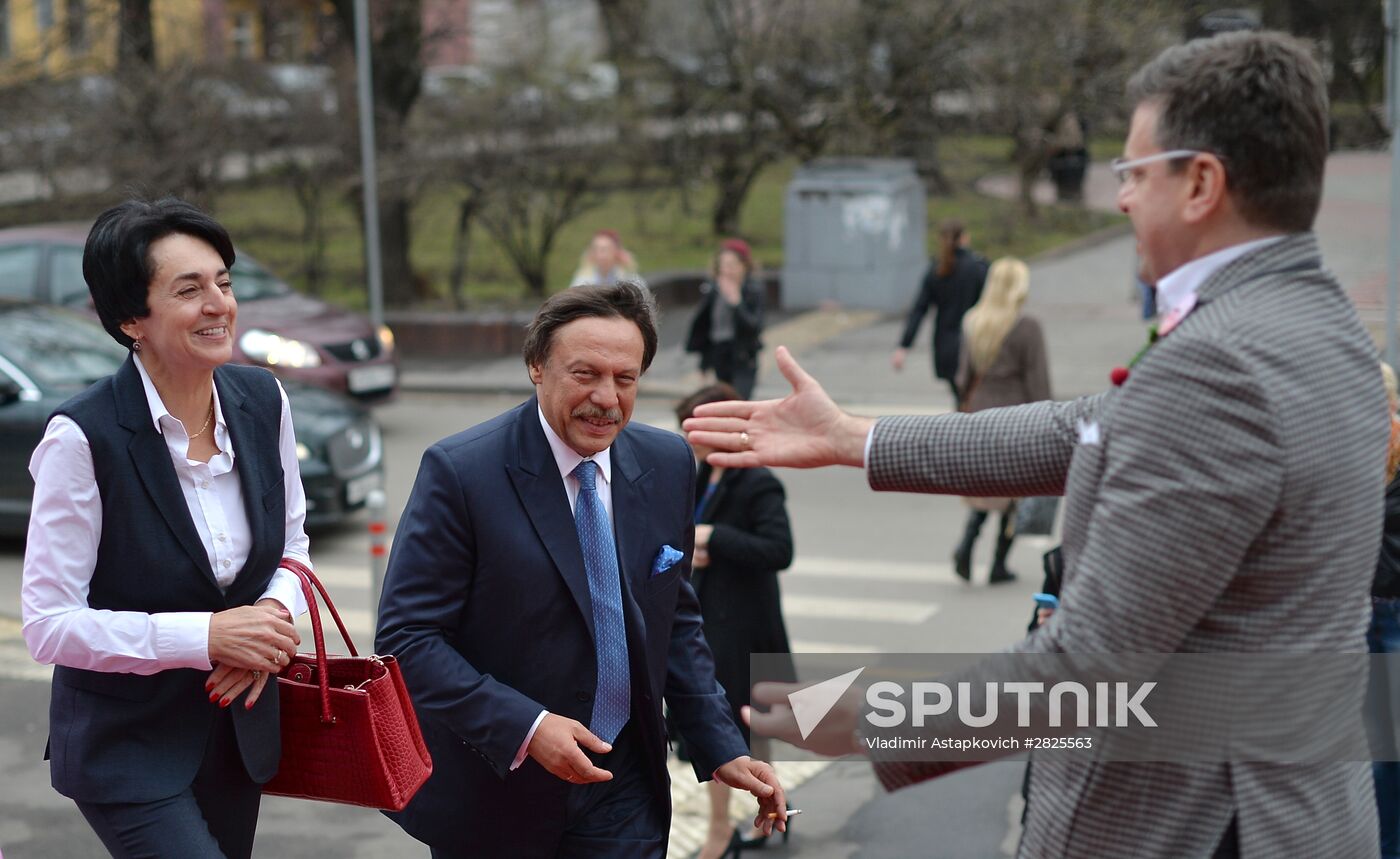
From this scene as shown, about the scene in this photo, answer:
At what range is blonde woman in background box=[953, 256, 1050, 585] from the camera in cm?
914

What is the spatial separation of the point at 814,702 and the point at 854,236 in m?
18.1

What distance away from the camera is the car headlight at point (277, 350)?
42.8 feet

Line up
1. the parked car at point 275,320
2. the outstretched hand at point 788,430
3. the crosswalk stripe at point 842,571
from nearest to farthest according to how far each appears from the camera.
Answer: the outstretched hand at point 788,430
the crosswalk stripe at point 842,571
the parked car at point 275,320

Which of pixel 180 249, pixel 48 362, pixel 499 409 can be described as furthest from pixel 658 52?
pixel 180 249

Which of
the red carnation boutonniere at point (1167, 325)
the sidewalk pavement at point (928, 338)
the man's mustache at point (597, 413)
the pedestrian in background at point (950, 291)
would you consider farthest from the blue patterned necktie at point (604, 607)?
the sidewalk pavement at point (928, 338)

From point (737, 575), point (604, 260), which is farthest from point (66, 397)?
point (737, 575)

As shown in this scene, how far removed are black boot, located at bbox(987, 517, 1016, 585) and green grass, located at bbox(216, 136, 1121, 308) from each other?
1164 cm

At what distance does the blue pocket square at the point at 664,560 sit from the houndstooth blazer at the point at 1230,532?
1181 millimetres

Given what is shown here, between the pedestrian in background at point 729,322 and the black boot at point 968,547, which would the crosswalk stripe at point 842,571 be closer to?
the black boot at point 968,547

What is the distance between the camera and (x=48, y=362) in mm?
9773

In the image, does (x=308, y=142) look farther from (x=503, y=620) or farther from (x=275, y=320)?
(x=503, y=620)

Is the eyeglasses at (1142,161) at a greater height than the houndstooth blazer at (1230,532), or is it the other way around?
the eyeglasses at (1142,161)

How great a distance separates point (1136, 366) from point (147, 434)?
6.48 ft

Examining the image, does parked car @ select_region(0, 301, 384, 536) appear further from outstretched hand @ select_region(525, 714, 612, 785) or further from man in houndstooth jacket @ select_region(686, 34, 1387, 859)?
man in houndstooth jacket @ select_region(686, 34, 1387, 859)
